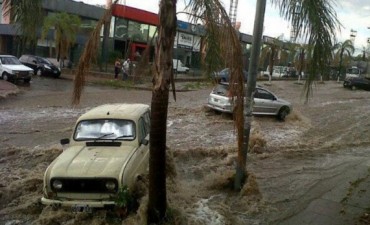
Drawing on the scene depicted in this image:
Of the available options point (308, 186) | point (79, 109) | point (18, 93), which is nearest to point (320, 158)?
point (308, 186)

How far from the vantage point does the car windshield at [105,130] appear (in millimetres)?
7914

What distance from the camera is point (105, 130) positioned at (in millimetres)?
8039

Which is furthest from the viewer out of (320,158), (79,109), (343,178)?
(79,109)

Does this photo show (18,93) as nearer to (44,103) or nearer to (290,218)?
(44,103)

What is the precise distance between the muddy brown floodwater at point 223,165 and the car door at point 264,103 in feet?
1.42

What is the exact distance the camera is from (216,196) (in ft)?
29.1

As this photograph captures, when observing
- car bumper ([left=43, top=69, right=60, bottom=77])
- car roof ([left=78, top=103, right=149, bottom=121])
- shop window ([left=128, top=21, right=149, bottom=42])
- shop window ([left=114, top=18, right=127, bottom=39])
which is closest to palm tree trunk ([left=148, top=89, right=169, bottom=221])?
car roof ([left=78, top=103, right=149, bottom=121])

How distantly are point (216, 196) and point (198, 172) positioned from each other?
2.12 metres

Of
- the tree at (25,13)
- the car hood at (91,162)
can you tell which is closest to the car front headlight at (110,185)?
the car hood at (91,162)

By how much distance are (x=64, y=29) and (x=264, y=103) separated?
2365 cm

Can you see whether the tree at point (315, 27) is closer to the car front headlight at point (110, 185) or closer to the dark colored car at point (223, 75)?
the dark colored car at point (223, 75)

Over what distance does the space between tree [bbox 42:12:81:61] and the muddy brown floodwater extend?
14987 mm

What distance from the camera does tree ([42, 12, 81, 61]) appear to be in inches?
1423

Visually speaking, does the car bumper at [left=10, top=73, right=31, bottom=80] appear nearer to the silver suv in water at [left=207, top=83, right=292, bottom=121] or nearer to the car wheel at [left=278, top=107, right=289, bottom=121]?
the silver suv in water at [left=207, top=83, right=292, bottom=121]
